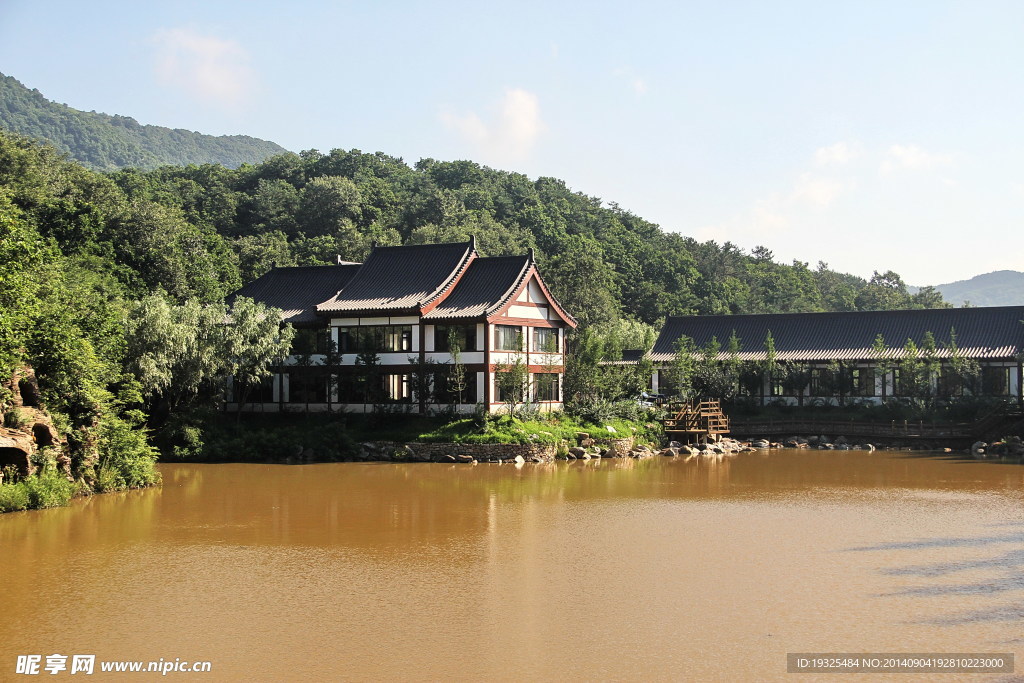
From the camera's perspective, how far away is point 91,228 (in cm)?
4197

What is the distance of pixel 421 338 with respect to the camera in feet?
121

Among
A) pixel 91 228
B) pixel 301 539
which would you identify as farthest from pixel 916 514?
pixel 91 228

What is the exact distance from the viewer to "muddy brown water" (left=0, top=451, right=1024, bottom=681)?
11789 mm

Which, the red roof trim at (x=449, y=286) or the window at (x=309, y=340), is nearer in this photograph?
the red roof trim at (x=449, y=286)

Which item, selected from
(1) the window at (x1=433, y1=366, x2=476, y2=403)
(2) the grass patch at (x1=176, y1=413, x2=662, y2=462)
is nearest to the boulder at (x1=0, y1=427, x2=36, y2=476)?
(2) the grass patch at (x1=176, y1=413, x2=662, y2=462)

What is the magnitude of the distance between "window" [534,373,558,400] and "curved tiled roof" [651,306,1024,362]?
37.9ft

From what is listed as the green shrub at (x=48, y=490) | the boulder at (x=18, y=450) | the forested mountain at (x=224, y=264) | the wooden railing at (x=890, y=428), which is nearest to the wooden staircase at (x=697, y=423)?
the wooden railing at (x=890, y=428)

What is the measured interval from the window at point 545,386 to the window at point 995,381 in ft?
62.5

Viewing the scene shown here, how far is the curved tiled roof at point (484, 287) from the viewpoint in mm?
36812

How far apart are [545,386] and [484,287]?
4693mm

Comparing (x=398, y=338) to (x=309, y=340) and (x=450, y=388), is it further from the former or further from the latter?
(x=309, y=340)

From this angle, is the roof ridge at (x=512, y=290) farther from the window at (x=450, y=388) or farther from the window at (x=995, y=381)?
the window at (x=995, y=381)

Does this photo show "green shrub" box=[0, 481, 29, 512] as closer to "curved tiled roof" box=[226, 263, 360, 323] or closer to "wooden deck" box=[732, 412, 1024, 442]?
"curved tiled roof" box=[226, 263, 360, 323]

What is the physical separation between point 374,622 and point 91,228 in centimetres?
3450
